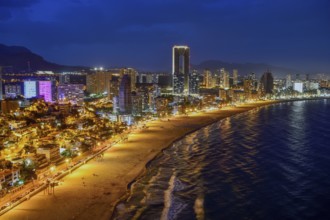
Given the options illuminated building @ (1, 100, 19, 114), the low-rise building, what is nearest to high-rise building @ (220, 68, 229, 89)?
illuminated building @ (1, 100, 19, 114)

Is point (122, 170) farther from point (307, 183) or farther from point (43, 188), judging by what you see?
point (307, 183)

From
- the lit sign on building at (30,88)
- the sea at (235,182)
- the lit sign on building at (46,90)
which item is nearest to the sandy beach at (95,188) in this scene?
the sea at (235,182)

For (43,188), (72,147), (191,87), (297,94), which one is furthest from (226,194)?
(297,94)

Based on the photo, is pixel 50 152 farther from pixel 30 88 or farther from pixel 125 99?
pixel 30 88

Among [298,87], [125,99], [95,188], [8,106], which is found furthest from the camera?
[298,87]

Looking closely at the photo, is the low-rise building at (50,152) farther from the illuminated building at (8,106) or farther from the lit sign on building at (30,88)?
the lit sign on building at (30,88)

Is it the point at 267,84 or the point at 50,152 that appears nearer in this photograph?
the point at 50,152

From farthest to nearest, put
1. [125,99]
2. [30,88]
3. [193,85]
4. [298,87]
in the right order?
1. [298,87]
2. [193,85]
3. [30,88]
4. [125,99]

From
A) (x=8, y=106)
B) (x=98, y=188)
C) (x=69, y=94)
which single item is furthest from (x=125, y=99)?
(x=98, y=188)
